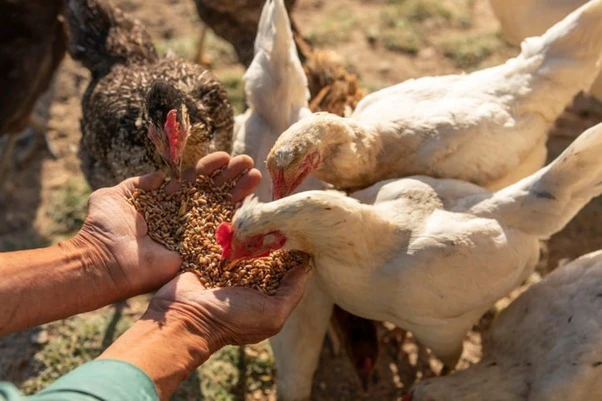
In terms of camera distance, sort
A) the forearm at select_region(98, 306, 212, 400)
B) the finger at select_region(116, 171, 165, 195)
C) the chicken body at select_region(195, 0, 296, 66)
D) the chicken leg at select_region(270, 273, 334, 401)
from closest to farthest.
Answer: the forearm at select_region(98, 306, 212, 400)
the finger at select_region(116, 171, 165, 195)
the chicken leg at select_region(270, 273, 334, 401)
the chicken body at select_region(195, 0, 296, 66)

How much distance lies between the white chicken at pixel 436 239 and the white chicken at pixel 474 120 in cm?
18

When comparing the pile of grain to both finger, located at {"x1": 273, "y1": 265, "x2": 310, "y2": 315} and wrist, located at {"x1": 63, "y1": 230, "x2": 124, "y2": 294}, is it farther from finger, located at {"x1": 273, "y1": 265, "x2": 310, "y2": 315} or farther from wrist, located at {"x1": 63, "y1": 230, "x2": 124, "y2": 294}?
wrist, located at {"x1": 63, "y1": 230, "x2": 124, "y2": 294}

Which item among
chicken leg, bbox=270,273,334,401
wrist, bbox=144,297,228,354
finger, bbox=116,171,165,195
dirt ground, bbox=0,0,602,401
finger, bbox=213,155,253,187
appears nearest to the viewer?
wrist, bbox=144,297,228,354

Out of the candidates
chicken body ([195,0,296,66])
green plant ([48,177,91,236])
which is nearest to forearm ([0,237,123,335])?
green plant ([48,177,91,236])

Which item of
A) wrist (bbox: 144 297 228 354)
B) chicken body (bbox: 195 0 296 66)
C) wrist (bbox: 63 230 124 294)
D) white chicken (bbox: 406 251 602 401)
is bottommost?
white chicken (bbox: 406 251 602 401)

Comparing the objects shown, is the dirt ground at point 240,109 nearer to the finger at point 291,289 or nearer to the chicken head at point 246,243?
the finger at point 291,289

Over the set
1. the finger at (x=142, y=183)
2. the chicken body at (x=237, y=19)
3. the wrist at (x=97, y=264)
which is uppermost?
the chicken body at (x=237, y=19)

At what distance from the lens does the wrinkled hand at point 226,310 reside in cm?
254

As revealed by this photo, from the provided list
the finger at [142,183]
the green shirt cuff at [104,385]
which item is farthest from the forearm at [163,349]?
the finger at [142,183]

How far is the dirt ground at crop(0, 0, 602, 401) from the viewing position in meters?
3.73

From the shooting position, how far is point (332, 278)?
290 centimetres

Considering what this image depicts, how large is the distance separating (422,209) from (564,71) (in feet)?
3.36

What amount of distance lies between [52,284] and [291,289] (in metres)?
0.92

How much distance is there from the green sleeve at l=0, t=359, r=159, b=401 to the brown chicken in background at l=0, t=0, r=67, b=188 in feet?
8.34
